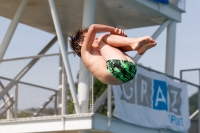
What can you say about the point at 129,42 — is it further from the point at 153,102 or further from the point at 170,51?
the point at 170,51

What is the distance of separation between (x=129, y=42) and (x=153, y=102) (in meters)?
12.8

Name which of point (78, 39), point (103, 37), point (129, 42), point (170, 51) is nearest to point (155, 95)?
point (170, 51)

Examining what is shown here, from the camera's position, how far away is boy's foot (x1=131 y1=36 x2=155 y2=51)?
955 centimetres

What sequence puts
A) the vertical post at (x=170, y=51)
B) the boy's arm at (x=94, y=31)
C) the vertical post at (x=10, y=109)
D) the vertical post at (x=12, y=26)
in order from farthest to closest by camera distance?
1. the vertical post at (x=170, y=51)
2. the vertical post at (x=12, y=26)
3. the vertical post at (x=10, y=109)
4. the boy's arm at (x=94, y=31)

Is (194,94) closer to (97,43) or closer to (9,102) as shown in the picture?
(9,102)

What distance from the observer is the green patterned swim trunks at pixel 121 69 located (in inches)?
387

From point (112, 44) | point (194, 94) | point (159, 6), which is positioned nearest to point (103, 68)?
point (112, 44)

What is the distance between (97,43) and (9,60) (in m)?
12.0

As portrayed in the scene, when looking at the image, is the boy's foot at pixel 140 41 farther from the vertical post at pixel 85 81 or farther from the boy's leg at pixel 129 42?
the vertical post at pixel 85 81

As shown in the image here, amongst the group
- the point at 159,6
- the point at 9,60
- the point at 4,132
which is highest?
the point at 159,6

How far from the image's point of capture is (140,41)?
377 inches

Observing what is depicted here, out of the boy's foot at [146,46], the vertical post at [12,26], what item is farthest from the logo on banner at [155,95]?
the boy's foot at [146,46]

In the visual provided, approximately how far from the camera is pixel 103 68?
1000cm

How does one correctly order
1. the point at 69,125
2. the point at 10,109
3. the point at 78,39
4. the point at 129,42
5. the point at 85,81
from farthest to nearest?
the point at 10,109 → the point at 85,81 → the point at 69,125 → the point at 78,39 → the point at 129,42
